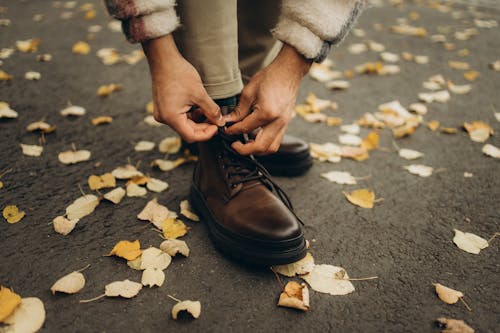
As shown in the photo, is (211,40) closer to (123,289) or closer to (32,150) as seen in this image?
(123,289)

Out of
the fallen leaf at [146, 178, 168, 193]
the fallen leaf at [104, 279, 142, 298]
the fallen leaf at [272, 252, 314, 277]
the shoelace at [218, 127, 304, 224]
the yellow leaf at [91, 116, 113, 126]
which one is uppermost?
the shoelace at [218, 127, 304, 224]

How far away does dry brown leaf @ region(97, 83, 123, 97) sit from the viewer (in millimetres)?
2133

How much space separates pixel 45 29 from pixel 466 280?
3.33 meters

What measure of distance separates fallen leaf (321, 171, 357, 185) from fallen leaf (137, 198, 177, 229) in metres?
0.66

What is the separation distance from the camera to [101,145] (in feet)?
5.59

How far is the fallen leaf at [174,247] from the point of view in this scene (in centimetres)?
116

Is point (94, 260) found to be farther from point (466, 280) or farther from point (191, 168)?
point (466, 280)

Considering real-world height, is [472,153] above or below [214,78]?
below

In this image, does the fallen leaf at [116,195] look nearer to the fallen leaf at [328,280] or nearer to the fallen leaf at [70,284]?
the fallen leaf at [70,284]

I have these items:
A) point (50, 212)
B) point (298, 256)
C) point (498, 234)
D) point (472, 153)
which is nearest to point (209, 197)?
point (298, 256)

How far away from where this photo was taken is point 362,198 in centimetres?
147

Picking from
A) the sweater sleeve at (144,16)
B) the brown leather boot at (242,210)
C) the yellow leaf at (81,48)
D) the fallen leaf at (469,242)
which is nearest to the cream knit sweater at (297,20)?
the sweater sleeve at (144,16)

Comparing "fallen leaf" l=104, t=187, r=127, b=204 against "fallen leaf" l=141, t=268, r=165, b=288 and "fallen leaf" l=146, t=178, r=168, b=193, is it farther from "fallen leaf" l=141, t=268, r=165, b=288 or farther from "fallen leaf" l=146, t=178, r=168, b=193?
"fallen leaf" l=141, t=268, r=165, b=288

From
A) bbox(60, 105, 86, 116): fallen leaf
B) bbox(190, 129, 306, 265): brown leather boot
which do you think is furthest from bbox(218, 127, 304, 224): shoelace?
bbox(60, 105, 86, 116): fallen leaf
